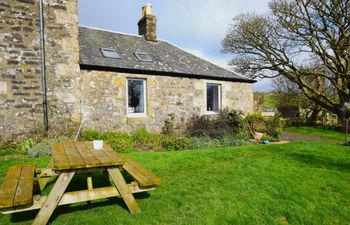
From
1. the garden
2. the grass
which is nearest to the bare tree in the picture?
the grass

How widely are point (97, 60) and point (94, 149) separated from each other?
635 centimetres

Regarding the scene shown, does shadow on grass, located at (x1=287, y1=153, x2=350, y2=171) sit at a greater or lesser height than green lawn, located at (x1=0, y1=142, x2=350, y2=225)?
lesser

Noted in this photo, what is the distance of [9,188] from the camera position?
2752 millimetres

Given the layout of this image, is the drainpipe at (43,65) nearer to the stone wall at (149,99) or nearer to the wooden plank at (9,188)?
the stone wall at (149,99)

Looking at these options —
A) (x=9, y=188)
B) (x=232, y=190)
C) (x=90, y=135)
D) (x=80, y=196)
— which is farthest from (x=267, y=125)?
(x=9, y=188)

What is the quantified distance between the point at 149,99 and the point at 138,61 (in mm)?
1848

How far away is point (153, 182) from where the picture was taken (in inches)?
123

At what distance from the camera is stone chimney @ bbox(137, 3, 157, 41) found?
12.4m

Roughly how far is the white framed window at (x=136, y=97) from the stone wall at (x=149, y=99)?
0.23 m

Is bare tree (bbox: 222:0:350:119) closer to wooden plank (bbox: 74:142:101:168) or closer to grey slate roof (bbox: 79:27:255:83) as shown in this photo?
grey slate roof (bbox: 79:27:255:83)

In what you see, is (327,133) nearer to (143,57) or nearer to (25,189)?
(143,57)

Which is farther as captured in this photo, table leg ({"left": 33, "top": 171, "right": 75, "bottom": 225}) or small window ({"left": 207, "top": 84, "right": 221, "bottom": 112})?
small window ({"left": 207, "top": 84, "right": 221, "bottom": 112})

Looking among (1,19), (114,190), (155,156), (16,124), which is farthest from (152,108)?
(114,190)

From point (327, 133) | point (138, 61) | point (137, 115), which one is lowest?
point (327, 133)
